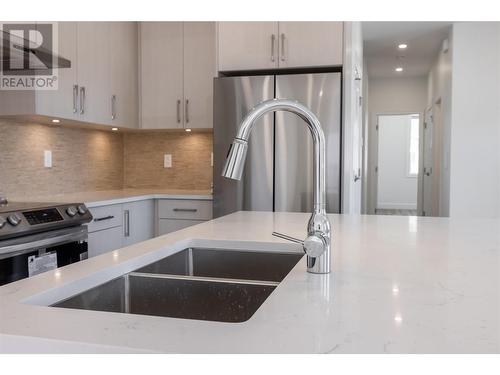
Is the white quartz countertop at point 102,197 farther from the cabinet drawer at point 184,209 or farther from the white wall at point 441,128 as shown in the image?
the white wall at point 441,128

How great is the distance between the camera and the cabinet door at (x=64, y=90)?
288cm

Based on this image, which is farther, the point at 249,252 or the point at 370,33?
the point at 370,33

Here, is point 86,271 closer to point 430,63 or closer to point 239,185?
point 239,185

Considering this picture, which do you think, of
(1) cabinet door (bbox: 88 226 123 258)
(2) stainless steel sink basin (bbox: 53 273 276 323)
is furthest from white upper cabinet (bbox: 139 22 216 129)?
(2) stainless steel sink basin (bbox: 53 273 276 323)

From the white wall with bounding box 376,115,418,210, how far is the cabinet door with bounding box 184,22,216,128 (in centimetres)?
860

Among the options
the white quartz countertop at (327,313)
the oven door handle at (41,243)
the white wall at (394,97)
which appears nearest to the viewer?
the white quartz countertop at (327,313)

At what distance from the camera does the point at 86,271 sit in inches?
44.4

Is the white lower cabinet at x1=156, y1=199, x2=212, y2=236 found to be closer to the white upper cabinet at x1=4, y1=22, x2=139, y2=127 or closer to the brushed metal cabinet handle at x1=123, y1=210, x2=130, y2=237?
the brushed metal cabinet handle at x1=123, y1=210, x2=130, y2=237

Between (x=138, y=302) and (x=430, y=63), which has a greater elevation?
(x=430, y=63)

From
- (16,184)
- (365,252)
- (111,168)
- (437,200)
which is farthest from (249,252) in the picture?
(437,200)

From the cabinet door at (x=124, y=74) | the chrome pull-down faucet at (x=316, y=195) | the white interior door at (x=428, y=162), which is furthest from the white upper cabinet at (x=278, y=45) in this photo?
the white interior door at (x=428, y=162)

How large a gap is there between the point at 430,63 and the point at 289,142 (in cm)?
512

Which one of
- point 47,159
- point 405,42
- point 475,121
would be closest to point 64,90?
point 47,159

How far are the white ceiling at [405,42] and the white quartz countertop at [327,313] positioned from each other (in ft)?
15.5
